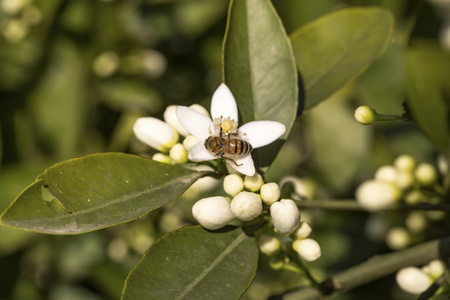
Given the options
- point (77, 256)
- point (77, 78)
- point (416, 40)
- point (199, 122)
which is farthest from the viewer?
point (77, 256)

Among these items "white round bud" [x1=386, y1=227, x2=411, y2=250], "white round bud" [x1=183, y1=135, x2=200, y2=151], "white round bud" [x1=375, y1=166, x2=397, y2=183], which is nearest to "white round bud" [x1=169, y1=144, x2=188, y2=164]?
"white round bud" [x1=183, y1=135, x2=200, y2=151]

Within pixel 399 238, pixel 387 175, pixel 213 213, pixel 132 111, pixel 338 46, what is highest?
pixel 338 46

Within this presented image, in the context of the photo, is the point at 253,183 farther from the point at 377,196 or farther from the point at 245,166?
the point at 377,196

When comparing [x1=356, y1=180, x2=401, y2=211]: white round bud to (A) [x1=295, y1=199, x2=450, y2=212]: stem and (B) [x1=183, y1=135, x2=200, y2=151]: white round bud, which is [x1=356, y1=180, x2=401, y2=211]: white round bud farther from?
(B) [x1=183, y1=135, x2=200, y2=151]: white round bud

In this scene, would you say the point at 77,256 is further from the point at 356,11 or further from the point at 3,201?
the point at 356,11

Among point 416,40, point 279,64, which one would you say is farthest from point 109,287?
point 416,40

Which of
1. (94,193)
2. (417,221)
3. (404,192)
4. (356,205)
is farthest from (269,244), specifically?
(417,221)
